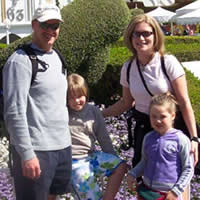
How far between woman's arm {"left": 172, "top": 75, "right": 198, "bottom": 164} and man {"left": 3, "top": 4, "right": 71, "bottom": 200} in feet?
2.19

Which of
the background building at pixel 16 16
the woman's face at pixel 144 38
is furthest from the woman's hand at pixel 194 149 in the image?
the background building at pixel 16 16

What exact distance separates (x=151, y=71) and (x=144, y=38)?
20 cm

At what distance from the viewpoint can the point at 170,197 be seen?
2.94 meters

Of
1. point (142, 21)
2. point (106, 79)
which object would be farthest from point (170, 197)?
point (106, 79)

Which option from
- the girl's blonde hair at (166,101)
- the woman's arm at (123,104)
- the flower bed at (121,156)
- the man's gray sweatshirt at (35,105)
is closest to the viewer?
the man's gray sweatshirt at (35,105)

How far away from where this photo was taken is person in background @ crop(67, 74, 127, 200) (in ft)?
10.7

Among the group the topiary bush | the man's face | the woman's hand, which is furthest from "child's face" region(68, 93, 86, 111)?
the topiary bush

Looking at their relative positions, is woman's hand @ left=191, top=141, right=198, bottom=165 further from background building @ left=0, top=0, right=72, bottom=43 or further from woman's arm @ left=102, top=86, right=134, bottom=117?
background building @ left=0, top=0, right=72, bottom=43

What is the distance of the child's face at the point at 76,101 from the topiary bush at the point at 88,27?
9.20 ft

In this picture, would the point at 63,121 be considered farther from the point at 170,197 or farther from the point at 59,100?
the point at 170,197

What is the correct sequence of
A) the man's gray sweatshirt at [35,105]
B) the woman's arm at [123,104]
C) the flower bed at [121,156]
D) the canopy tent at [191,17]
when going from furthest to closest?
the canopy tent at [191,17] < the flower bed at [121,156] < the woman's arm at [123,104] < the man's gray sweatshirt at [35,105]

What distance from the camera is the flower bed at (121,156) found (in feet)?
13.8

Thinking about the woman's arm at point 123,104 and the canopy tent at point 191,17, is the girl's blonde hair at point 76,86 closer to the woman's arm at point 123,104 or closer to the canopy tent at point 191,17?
the woman's arm at point 123,104

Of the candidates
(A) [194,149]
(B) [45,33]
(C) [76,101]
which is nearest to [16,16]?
(C) [76,101]
